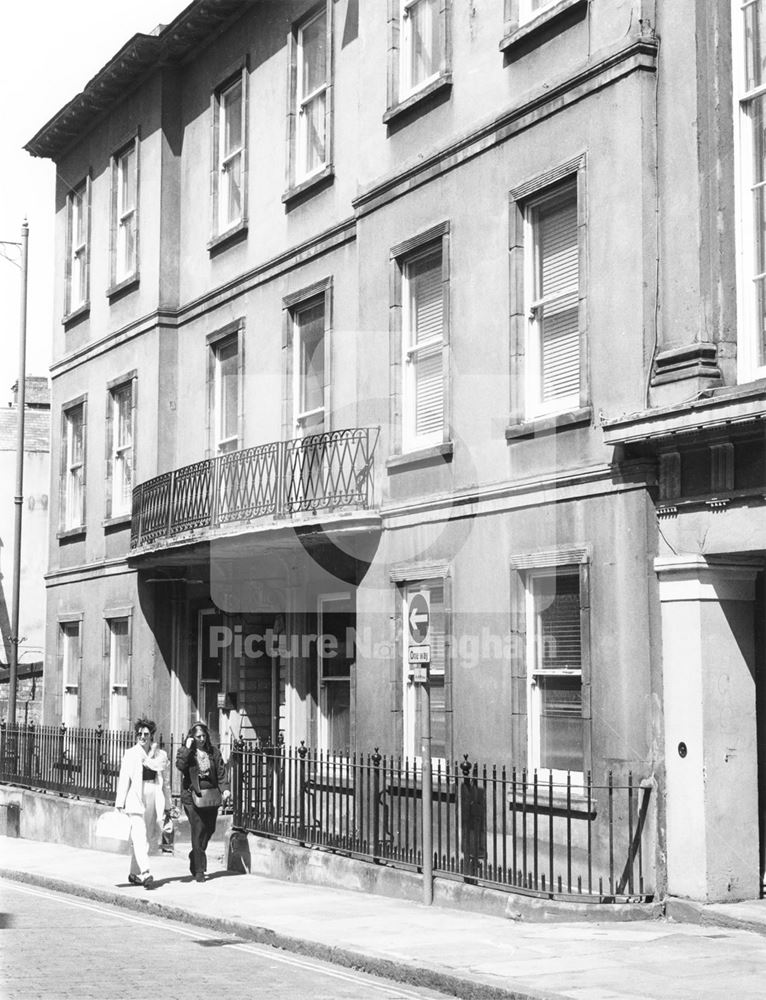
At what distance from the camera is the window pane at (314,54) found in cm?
2008

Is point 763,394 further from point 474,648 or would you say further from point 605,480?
point 474,648

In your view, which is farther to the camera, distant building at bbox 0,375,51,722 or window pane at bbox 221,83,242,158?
distant building at bbox 0,375,51,722

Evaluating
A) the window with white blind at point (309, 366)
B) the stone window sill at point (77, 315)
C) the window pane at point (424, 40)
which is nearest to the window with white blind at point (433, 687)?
the window with white blind at point (309, 366)

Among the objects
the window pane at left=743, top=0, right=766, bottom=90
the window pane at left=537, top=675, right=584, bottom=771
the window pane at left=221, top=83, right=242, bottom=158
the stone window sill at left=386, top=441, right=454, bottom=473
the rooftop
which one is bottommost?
the window pane at left=537, top=675, right=584, bottom=771

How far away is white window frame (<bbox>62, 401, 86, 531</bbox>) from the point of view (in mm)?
27016

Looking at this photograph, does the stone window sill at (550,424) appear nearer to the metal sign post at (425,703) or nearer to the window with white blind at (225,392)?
the metal sign post at (425,703)

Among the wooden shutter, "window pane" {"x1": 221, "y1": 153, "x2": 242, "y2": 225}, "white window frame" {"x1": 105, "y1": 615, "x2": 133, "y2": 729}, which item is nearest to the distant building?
"white window frame" {"x1": 105, "y1": 615, "x2": 133, "y2": 729}

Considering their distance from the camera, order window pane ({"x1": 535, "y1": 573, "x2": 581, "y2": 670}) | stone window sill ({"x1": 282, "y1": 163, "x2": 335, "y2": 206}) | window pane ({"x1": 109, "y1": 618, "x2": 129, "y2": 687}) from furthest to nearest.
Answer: window pane ({"x1": 109, "y1": 618, "x2": 129, "y2": 687}) → stone window sill ({"x1": 282, "y1": 163, "x2": 335, "y2": 206}) → window pane ({"x1": 535, "y1": 573, "x2": 581, "y2": 670})

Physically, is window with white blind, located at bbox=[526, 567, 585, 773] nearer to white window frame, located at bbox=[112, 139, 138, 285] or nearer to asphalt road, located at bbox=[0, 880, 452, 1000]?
asphalt road, located at bbox=[0, 880, 452, 1000]

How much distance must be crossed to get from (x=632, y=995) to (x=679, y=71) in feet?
25.5

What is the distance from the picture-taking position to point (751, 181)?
12.8 metres

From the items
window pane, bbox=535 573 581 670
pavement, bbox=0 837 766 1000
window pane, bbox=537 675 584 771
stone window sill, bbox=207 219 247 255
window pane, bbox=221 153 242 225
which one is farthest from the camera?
window pane, bbox=221 153 242 225

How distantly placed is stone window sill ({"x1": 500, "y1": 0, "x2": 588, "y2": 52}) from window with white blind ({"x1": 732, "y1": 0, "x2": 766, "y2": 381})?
194cm

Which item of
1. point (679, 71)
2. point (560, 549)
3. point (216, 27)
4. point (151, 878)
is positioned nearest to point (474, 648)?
point (560, 549)
